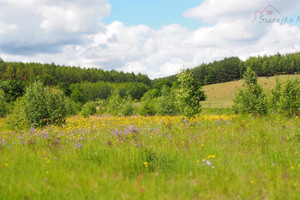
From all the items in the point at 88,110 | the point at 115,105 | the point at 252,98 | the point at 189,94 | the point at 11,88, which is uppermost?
the point at 11,88

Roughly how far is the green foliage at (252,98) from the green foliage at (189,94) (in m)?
4.31

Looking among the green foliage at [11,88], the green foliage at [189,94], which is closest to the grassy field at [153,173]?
the green foliage at [189,94]

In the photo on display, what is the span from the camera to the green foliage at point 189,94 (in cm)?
1208

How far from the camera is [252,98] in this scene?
1486 cm

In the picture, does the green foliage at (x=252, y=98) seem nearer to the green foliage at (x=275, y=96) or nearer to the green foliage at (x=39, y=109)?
the green foliage at (x=275, y=96)

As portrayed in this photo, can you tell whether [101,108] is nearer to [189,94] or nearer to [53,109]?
[53,109]

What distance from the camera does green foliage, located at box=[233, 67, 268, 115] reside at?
14.7m

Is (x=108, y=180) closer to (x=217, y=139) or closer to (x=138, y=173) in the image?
(x=138, y=173)

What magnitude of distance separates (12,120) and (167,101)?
16.3 meters

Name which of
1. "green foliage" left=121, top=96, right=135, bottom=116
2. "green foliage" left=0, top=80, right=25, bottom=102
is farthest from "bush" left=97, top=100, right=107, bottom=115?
"green foliage" left=0, top=80, right=25, bottom=102

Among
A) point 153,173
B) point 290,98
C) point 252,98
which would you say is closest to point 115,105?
point 252,98

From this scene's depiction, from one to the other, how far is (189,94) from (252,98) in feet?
17.7

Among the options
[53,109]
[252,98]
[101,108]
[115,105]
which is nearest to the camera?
[53,109]

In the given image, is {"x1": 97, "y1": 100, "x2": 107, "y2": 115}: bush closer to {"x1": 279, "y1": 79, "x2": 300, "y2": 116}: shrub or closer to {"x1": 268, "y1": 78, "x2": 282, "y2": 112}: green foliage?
{"x1": 268, "y1": 78, "x2": 282, "y2": 112}: green foliage
